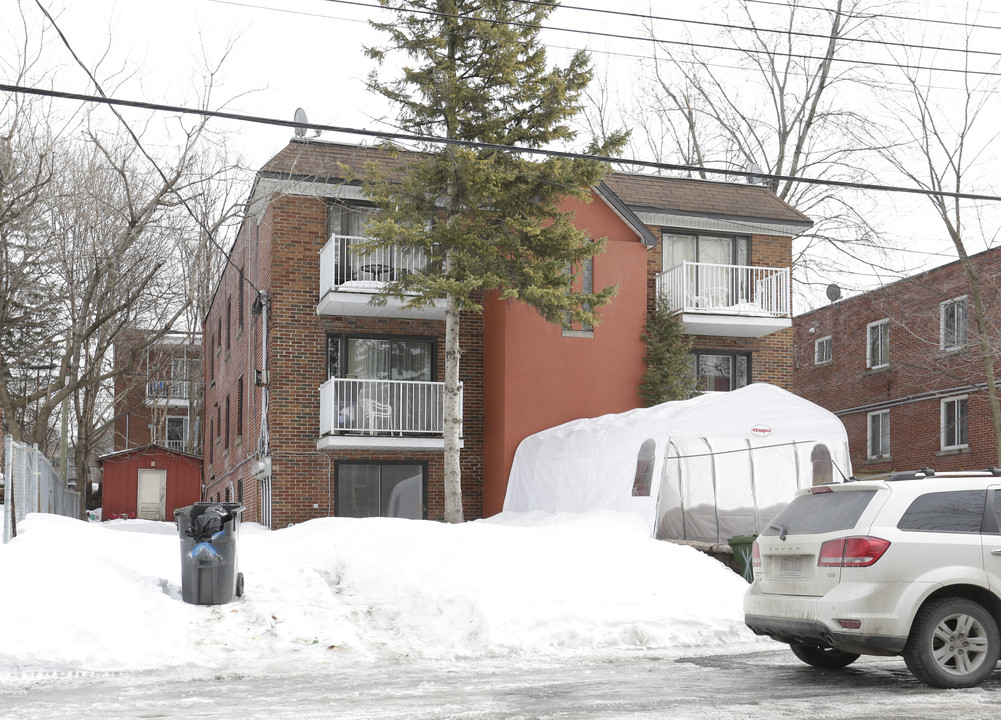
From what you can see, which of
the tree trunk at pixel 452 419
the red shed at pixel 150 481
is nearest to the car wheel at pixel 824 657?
the tree trunk at pixel 452 419

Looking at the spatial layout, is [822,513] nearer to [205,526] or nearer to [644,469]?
[205,526]

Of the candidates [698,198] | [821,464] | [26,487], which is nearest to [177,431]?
[698,198]

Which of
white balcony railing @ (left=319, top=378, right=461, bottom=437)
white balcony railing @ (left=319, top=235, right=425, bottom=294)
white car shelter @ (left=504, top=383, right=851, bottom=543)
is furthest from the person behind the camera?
white balcony railing @ (left=319, top=378, right=461, bottom=437)

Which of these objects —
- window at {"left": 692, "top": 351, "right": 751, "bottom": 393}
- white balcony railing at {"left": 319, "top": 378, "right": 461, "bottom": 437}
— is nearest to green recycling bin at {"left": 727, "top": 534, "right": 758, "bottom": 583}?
white balcony railing at {"left": 319, "top": 378, "right": 461, "bottom": 437}

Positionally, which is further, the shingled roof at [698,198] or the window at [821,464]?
the shingled roof at [698,198]

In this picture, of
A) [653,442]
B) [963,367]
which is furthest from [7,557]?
[963,367]

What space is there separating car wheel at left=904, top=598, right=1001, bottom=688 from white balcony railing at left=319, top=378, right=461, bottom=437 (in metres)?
14.6

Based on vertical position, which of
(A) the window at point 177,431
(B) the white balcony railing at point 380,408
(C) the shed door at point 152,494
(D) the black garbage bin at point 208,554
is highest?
(B) the white balcony railing at point 380,408

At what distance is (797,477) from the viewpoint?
20.2m

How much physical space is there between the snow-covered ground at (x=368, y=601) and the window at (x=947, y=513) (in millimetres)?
3854

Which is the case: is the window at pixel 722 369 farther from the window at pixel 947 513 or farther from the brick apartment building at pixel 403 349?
the window at pixel 947 513

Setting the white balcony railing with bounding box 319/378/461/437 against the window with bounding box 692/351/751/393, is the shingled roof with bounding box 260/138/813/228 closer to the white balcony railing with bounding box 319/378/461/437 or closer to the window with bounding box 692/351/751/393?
the window with bounding box 692/351/751/393

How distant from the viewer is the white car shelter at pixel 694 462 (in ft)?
58.6

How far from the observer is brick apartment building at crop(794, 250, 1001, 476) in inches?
1067
